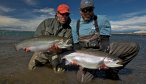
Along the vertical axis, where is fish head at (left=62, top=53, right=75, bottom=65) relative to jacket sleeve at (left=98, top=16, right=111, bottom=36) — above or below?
below

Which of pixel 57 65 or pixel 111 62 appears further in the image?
pixel 57 65

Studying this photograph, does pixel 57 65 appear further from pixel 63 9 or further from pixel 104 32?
pixel 104 32

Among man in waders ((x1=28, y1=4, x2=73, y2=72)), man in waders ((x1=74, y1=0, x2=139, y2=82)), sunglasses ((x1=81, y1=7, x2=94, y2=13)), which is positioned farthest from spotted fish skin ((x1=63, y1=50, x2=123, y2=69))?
man in waders ((x1=28, y1=4, x2=73, y2=72))

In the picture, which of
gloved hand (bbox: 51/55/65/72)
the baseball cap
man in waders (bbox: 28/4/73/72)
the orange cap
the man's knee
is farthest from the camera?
the man's knee

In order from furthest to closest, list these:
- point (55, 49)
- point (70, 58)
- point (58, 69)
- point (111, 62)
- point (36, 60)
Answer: point (36, 60) → point (58, 69) → point (55, 49) → point (70, 58) → point (111, 62)

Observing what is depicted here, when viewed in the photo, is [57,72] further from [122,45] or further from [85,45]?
[122,45]

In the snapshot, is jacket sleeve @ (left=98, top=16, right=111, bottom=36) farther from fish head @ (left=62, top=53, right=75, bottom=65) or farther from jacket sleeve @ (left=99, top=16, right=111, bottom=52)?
fish head @ (left=62, top=53, right=75, bottom=65)

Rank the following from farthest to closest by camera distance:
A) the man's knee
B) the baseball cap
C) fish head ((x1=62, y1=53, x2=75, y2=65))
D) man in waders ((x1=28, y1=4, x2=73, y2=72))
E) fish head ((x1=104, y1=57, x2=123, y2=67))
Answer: the man's knee < man in waders ((x1=28, y1=4, x2=73, y2=72)) < the baseball cap < fish head ((x1=62, y1=53, x2=75, y2=65)) < fish head ((x1=104, y1=57, x2=123, y2=67))

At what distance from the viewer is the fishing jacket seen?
6.06 meters

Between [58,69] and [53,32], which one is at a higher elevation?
[53,32]

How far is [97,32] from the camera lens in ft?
19.9

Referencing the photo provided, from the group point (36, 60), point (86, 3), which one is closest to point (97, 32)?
point (86, 3)

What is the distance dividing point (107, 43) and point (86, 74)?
104cm

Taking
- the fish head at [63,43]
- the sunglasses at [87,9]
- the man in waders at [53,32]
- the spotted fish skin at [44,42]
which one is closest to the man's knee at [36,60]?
the man in waders at [53,32]
